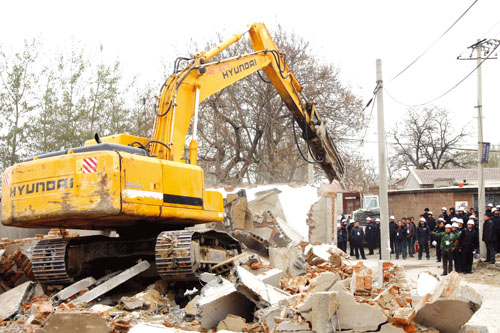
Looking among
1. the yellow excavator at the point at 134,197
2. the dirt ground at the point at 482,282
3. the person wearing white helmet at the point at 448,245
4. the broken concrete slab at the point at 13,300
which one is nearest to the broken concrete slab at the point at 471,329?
the dirt ground at the point at 482,282

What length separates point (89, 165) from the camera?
292 inches

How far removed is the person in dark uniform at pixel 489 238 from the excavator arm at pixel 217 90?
5212 mm

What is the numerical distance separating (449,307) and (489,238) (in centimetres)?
1130

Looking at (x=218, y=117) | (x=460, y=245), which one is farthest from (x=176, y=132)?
(x=218, y=117)

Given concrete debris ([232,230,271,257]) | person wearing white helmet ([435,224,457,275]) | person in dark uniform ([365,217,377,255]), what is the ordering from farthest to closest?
person in dark uniform ([365,217,377,255]) → person wearing white helmet ([435,224,457,275]) → concrete debris ([232,230,271,257])

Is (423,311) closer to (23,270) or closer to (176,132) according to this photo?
(176,132)

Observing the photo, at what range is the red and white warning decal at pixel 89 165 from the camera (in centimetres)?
737

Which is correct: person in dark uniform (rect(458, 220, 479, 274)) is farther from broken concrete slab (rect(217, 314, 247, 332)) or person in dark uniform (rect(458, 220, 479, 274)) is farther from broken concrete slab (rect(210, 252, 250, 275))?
broken concrete slab (rect(217, 314, 247, 332))

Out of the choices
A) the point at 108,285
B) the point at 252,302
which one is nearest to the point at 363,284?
the point at 252,302

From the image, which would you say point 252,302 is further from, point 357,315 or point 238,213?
point 238,213

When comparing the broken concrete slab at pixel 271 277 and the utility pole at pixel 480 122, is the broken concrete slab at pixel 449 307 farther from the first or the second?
the utility pole at pixel 480 122

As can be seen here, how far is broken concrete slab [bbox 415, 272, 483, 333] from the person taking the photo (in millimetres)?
5070

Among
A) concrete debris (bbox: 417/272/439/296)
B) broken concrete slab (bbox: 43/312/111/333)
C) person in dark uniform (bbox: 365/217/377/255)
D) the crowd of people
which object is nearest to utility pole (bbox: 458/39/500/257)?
the crowd of people

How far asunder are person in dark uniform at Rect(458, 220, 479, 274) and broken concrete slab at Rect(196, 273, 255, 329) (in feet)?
29.9
